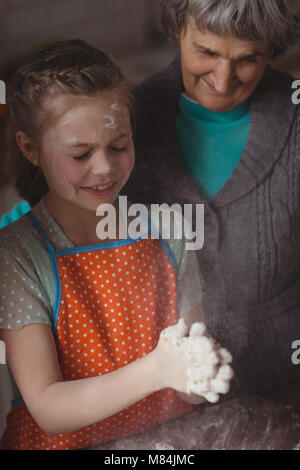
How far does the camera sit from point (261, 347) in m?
1.07

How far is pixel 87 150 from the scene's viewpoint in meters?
0.91

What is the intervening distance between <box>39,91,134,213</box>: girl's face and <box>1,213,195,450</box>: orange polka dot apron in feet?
0.27

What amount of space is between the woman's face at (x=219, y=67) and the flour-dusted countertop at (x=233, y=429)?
56cm

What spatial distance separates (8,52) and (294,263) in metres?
0.63

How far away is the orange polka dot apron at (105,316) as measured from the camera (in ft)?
3.11

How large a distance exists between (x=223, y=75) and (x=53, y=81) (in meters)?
0.28

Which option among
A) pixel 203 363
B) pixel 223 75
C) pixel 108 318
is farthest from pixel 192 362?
pixel 223 75

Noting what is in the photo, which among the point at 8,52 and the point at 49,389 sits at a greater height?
the point at 8,52

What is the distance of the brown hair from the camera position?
0.88 metres

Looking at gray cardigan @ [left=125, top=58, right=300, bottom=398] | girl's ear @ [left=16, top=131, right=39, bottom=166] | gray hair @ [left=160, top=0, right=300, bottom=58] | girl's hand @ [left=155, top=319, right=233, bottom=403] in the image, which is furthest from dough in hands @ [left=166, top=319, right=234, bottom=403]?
gray hair @ [left=160, top=0, right=300, bottom=58]

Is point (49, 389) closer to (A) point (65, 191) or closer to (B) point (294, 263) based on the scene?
(A) point (65, 191)

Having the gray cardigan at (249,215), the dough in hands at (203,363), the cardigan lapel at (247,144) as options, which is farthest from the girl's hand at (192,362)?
the cardigan lapel at (247,144)

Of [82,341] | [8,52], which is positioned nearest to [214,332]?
[82,341]

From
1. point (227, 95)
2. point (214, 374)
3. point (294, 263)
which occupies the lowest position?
point (214, 374)
